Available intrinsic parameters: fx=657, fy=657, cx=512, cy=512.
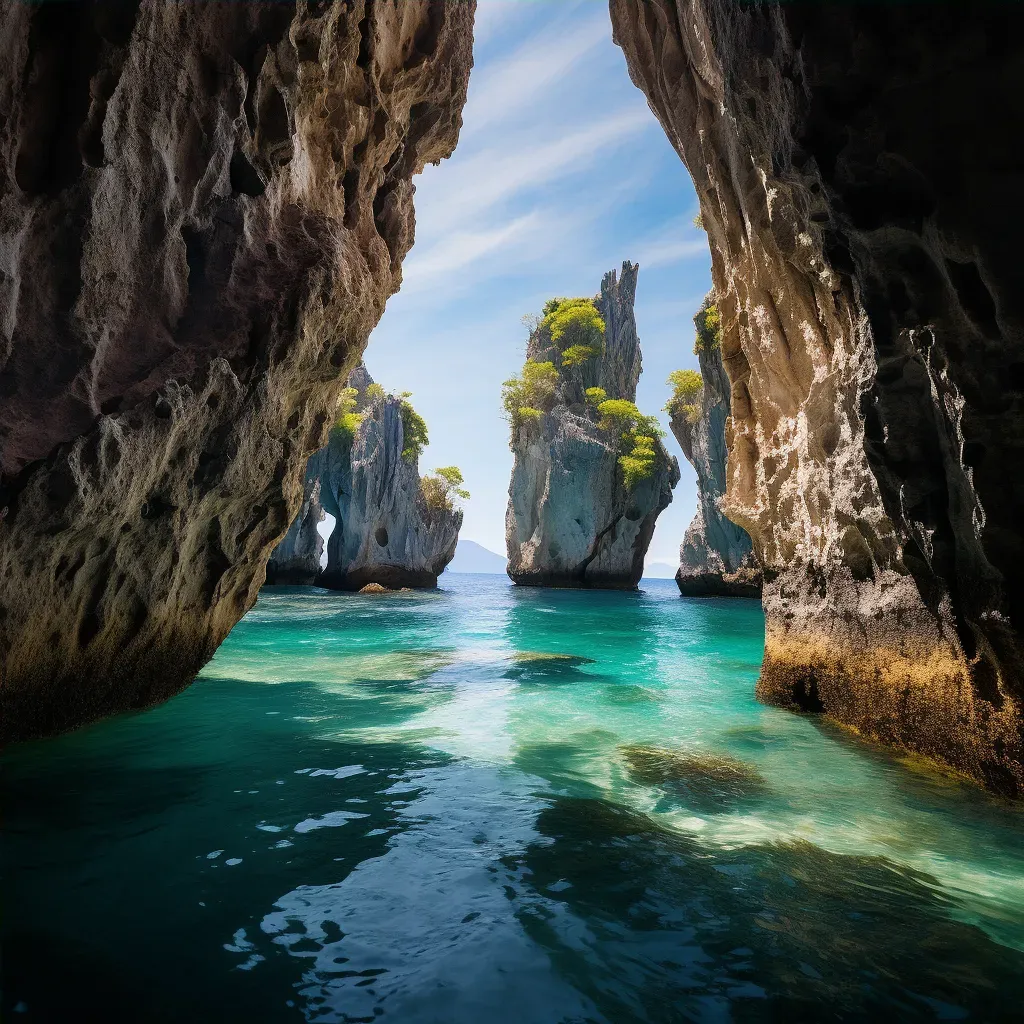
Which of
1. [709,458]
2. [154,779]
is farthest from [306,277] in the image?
[709,458]

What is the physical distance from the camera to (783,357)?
365 inches

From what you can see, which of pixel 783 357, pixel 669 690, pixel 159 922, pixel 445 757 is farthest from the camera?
pixel 669 690

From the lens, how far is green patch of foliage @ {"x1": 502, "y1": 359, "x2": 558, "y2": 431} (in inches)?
2044

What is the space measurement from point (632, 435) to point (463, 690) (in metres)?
40.1

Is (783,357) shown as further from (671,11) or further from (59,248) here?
(59,248)

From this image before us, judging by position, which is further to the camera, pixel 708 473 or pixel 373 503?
pixel 373 503

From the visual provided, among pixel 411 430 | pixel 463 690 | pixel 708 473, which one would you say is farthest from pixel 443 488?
pixel 463 690

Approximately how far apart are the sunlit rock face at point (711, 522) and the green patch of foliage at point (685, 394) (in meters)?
0.19

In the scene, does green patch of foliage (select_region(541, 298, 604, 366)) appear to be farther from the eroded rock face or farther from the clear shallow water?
the clear shallow water

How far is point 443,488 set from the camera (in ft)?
174

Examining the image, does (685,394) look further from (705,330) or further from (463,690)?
(463,690)

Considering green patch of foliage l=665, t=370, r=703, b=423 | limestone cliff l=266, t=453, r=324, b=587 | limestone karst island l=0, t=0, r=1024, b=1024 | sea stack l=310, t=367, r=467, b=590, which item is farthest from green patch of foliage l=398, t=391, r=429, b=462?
limestone karst island l=0, t=0, r=1024, b=1024

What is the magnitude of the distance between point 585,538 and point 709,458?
38.0 feet

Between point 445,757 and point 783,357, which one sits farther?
point 783,357
